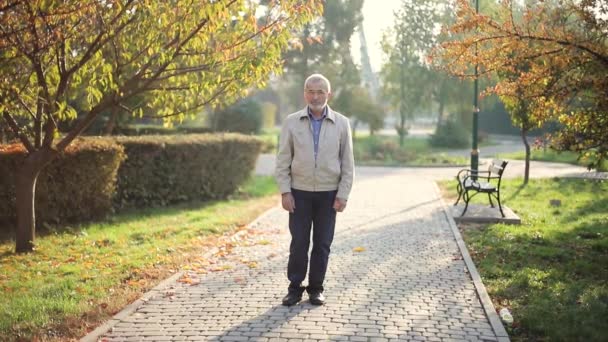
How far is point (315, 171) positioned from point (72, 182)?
5.45m

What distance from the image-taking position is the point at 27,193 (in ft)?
24.6

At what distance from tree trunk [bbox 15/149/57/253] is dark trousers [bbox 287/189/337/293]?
3834 millimetres

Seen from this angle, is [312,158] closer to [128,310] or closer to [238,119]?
[128,310]

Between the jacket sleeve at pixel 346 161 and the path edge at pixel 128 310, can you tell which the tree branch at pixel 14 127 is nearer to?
the path edge at pixel 128 310

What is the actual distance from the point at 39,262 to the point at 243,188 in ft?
25.7

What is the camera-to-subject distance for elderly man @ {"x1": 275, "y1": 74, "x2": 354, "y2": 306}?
16.9 ft

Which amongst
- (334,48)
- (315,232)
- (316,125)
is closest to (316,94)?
(316,125)

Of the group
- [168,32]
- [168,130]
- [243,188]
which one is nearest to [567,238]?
[168,32]

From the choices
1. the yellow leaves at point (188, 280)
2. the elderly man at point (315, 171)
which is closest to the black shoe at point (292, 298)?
the elderly man at point (315, 171)

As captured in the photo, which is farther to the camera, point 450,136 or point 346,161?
point 450,136

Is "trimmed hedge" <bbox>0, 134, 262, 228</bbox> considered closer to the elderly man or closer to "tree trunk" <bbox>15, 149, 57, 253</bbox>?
"tree trunk" <bbox>15, 149, 57, 253</bbox>

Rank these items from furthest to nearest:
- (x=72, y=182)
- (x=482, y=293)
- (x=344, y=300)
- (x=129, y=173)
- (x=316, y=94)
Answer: (x=129, y=173), (x=72, y=182), (x=482, y=293), (x=344, y=300), (x=316, y=94)

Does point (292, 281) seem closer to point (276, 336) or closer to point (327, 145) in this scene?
point (276, 336)

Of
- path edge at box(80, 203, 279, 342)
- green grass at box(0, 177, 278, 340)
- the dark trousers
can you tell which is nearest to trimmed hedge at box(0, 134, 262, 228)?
green grass at box(0, 177, 278, 340)
